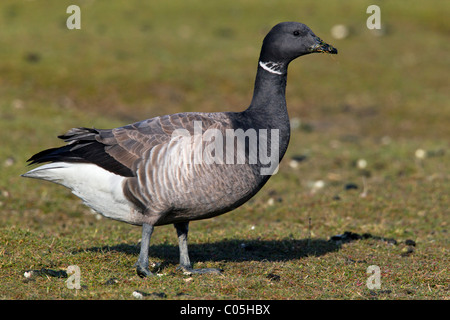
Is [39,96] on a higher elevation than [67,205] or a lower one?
higher

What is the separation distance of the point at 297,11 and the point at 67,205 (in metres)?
22.2

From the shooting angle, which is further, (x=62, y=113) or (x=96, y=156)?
(x=62, y=113)

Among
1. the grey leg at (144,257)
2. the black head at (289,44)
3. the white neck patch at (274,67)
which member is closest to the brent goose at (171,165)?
the grey leg at (144,257)

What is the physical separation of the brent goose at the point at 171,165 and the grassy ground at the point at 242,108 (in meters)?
0.87

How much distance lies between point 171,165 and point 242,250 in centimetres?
264

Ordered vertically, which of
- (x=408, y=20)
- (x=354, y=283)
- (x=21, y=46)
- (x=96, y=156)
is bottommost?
(x=354, y=283)

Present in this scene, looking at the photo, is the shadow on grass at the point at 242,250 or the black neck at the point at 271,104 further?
the shadow on grass at the point at 242,250

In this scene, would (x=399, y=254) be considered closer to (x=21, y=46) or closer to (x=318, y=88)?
(x=318, y=88)

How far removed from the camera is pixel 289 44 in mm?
8078

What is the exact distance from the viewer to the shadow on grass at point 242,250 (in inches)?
346

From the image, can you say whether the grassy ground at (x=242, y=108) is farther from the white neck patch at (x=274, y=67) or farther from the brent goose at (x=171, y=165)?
the white neck patch at (x=274, y=67)

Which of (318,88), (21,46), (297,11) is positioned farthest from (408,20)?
(21,46)

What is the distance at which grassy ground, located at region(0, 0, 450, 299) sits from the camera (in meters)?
7.83

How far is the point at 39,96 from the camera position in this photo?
2194 centimetres
